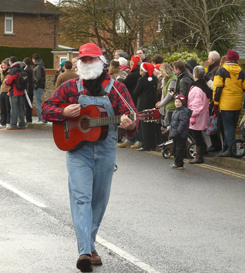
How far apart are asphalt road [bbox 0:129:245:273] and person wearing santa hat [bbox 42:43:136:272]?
40 cm

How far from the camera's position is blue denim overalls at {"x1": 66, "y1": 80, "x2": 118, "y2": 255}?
498 cm

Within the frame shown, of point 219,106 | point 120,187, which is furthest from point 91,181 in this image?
point 219,106

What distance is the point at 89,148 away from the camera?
5129 mm

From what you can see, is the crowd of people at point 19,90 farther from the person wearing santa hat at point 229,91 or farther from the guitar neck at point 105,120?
the guitar neck at point 105,120

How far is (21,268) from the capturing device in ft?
16.7

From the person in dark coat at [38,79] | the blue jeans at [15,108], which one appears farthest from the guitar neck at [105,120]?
the person in dark coat at [38,79]

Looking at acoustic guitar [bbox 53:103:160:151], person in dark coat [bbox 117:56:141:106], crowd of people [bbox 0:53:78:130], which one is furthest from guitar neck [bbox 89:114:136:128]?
crowd of people [bbox 0:53:78:130]

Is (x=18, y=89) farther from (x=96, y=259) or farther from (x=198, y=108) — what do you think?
(x=96, y=259)

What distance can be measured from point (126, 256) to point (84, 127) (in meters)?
1.30

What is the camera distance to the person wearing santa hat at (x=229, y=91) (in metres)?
11.4

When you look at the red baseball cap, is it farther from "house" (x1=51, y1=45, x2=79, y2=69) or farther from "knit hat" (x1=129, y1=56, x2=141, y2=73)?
"house" (x1=51, y1=45, x2=79, y2=69)

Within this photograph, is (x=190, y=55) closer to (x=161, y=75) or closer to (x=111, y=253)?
(x=161, y=75)

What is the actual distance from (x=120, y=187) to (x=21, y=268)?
161 inches

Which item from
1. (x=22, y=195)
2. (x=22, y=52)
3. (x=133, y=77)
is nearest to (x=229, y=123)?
(x=133, y=77)
